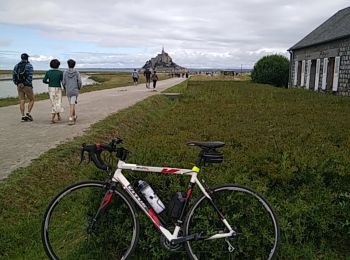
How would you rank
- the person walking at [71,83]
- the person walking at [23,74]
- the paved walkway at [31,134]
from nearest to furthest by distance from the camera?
the paved walkway at [31,134], the person walking at [23,74], the person walking at [71,83]

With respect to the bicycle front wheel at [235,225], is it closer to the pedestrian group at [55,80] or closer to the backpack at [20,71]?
the pedestrian group at [55,80]

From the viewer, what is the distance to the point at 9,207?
5.09m

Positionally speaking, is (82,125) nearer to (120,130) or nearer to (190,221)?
(120,130)

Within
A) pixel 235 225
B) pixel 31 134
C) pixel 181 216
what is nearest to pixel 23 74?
pixel 31 134

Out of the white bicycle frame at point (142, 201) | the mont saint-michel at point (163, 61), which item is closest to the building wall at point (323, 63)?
the white bicycle frame at point (142, 201)

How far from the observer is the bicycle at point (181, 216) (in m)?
3.42

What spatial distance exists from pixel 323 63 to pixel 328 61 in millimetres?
813

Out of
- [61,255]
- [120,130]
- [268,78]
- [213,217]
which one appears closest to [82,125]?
[120,130]

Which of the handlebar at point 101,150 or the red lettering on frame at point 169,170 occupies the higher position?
the handlebar at point 101,150

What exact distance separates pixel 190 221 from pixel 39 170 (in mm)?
3691

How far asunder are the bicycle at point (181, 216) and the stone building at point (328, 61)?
68.5 feet

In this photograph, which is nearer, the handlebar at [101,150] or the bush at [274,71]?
the handlebar at [101,150]

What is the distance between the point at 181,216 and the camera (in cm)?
343

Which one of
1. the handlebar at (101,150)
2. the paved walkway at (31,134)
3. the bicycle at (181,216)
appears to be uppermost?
the handlebar at (101,150)
